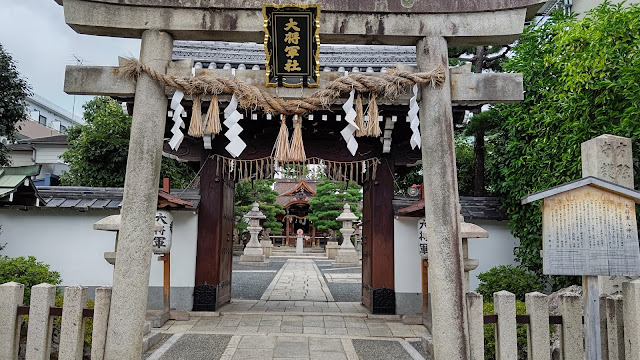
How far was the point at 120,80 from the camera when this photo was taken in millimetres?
4512

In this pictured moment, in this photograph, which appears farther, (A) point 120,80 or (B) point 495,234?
(B) point 495,234

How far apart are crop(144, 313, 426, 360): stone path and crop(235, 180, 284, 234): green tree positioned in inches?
661

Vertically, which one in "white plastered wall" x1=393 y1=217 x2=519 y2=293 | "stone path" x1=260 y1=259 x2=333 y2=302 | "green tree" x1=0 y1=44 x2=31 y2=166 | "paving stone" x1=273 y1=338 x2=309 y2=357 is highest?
"green tree" x1=0 y1=44 x2=31 y2=166

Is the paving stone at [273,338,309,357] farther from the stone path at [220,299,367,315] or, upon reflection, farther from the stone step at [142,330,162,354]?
the stone path at [220,299,367,315]

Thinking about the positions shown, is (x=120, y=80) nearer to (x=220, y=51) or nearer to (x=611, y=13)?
(x=220, y=51)

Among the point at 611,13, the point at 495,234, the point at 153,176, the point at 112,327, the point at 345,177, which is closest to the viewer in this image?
the point at 112,327

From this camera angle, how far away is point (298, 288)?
493 inches

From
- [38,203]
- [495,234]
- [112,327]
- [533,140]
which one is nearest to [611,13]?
[533,140]

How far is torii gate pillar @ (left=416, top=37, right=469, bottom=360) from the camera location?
13.4 ft

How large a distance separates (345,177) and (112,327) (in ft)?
17.0

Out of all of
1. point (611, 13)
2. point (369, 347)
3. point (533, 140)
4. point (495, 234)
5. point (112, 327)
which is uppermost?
point (611, 13)

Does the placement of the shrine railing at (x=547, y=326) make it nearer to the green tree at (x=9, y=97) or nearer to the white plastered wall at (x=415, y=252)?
the white plastered wall at (x=415, y=252)

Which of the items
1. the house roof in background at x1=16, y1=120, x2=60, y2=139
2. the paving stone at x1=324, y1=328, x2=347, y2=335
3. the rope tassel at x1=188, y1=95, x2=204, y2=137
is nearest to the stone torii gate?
the rope tassel at x1=188, y1=95, x2=204, y2=137

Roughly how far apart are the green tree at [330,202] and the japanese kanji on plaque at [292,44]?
2354 cm
